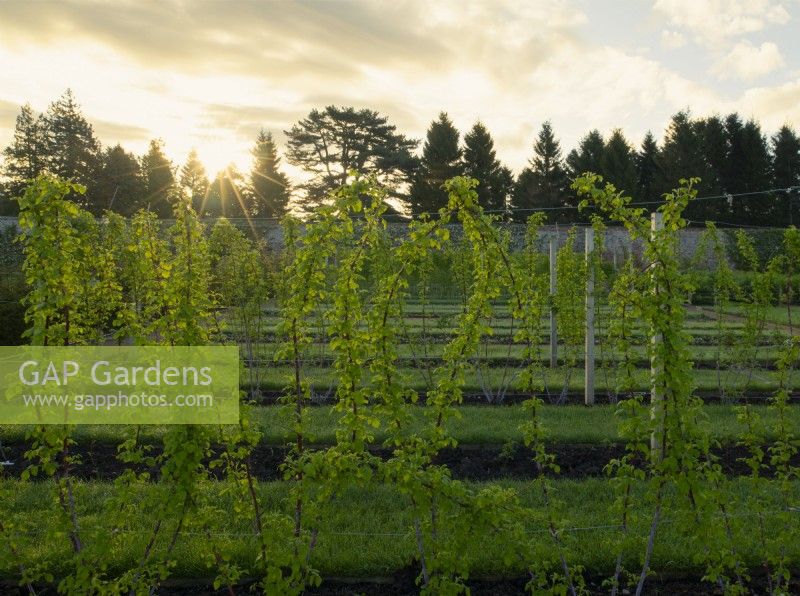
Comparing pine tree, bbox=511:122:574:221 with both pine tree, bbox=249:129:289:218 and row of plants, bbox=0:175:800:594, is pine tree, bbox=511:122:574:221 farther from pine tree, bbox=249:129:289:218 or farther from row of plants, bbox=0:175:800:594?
row of plants, bbox=0:175:800:594

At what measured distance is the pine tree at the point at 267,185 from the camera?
144ft

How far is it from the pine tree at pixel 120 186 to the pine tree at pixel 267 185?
796 centimetres

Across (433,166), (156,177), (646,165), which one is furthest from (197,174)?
(646,165)

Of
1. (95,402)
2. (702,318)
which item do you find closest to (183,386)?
(95,402)

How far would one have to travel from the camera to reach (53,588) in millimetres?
4160

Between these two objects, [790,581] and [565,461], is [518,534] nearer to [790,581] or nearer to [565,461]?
[790,581]

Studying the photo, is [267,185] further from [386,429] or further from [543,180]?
[386,429]

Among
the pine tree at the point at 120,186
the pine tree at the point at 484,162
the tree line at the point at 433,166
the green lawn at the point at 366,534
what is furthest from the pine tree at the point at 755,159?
the green lawn at the point at 366,534

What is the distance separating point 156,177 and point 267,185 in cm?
793

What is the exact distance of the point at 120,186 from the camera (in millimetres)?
35531

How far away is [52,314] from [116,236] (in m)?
3.63

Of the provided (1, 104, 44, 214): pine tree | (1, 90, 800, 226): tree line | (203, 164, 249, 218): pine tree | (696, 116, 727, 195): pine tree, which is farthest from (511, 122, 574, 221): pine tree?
(1, 104, 44, 214): pine tree

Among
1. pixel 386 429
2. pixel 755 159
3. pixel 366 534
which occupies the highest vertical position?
pixel 755 159

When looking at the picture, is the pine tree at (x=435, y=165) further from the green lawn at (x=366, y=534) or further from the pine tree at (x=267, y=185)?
the green lawn at (x=366, y=534)
